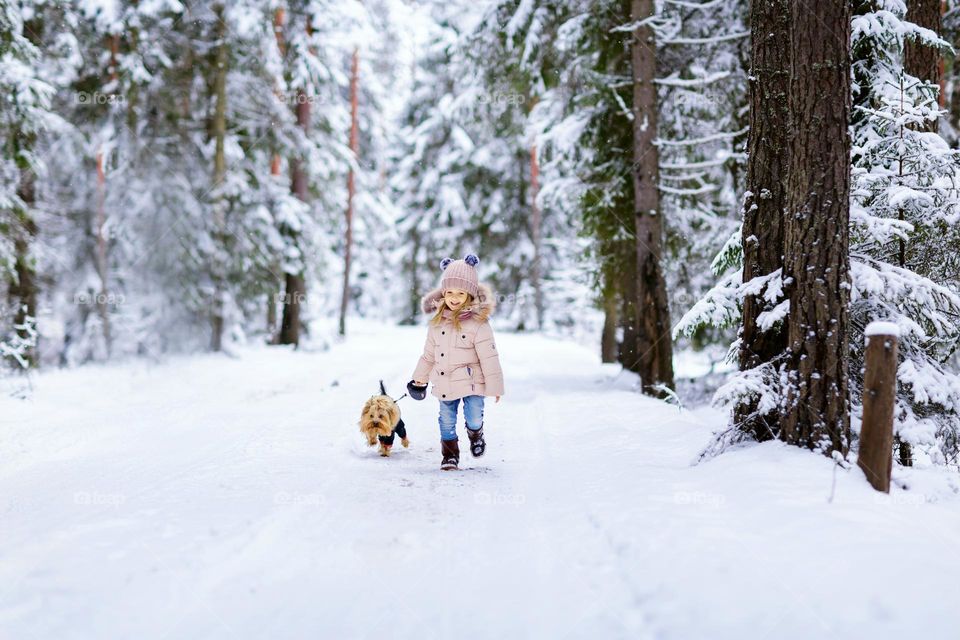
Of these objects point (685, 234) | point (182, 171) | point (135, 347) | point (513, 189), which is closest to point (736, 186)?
point (685, 234)

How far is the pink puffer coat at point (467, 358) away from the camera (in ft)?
19.9

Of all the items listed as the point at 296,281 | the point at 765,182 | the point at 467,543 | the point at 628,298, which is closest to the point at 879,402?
the point at 765,182

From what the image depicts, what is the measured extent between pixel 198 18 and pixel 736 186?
13104 millimetres

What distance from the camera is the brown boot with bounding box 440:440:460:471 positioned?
5.98 meters

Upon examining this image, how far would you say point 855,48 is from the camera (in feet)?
22.4

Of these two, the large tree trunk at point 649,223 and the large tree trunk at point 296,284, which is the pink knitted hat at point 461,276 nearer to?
the large tree trunk at point 649,223

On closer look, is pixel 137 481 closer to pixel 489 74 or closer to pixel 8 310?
pixel 8 310

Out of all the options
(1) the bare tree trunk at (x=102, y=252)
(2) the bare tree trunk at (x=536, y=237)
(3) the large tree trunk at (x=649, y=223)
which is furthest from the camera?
(2) the bare tree trunk at (x=536, y=237)

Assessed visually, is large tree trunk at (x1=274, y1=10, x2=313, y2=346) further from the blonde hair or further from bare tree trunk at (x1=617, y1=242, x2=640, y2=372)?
the blonde hair

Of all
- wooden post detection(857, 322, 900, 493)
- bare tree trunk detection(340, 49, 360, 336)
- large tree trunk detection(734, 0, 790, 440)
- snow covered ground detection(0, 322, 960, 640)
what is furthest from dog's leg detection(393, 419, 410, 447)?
bare tree trunk detection(340, 49, 360, 336)

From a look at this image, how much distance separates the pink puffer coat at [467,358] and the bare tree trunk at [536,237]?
72.2 ft

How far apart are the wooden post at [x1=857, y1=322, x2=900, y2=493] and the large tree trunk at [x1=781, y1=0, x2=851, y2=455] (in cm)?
39

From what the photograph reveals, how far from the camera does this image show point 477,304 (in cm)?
619

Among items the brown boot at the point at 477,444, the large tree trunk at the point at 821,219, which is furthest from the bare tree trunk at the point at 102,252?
the large tree trunk at the point at 821,219
